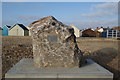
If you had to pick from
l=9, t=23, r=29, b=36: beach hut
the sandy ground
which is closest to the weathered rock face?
the sandy ground

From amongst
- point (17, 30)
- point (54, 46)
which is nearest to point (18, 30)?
point (17, 30)

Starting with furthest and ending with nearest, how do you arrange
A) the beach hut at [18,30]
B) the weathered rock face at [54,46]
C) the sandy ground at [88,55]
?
1. the beach hut at [18,30]
2. the sandy ground at [88,55]
3. the weathered rock face at [54,46]

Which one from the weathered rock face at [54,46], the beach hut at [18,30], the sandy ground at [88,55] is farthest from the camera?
the beach hut at [18,30]

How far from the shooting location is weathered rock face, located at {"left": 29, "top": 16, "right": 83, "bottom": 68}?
4.58 metres

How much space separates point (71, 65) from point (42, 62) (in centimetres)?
89

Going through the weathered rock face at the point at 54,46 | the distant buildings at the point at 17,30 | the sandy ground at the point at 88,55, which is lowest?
the sandy ground at the point at 88,55

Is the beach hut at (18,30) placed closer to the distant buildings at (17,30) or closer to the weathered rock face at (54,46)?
the distant buildings at (17,30)

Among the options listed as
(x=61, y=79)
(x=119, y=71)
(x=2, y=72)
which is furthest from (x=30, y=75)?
(x=119, y=71)

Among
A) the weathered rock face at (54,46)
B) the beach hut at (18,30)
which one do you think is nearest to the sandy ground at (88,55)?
the weathered rock face at (54,46)

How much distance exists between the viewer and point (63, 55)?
4.58 metres

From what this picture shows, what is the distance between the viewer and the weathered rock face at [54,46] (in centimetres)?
458

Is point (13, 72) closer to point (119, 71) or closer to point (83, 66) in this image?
point (83, 66)

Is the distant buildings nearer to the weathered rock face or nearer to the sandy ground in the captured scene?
the sandy ground

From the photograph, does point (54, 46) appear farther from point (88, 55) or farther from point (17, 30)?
point (17, 30)
